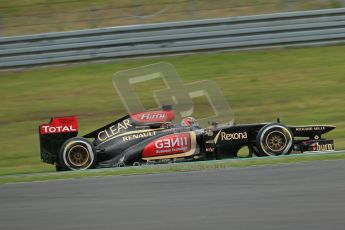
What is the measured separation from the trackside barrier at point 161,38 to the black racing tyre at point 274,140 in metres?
6.42

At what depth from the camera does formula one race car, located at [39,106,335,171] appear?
10188 millimetres

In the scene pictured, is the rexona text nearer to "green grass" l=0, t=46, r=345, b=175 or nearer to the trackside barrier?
"green grass" l=0, t=46, r=345, b=175

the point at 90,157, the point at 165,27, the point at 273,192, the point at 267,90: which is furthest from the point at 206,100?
the point at 273,192

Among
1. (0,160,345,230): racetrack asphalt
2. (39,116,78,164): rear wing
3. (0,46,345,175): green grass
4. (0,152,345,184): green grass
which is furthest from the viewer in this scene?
(0,46,345,175): green grass

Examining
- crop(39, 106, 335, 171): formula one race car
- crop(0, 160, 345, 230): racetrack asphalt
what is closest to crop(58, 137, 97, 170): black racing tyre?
crop(39, 106, 335, 171): formula one race car

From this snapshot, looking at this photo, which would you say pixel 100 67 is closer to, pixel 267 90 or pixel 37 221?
pixel 267 90

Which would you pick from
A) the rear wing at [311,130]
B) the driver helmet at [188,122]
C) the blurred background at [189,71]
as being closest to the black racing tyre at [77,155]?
the driver helmet at [188,122]

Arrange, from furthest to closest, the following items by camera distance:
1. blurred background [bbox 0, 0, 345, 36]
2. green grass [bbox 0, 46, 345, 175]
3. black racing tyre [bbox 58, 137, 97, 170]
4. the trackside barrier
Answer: blurred background [bbox 0, 0, 345, 36] < the trackside barrier < green grass [bbox 0, 46, 345, 175] < black racing tyre [bbox 58, 137, 97, 170]

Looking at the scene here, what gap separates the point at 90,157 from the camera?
404 inches

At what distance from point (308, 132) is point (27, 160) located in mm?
4256

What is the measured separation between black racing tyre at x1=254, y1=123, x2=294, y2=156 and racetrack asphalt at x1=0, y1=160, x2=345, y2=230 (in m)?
1.41

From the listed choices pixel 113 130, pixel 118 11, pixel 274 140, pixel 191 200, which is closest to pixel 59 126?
pixel 113 130

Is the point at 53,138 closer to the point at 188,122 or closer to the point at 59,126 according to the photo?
the point at 59,126

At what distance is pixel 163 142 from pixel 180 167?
0.95m
